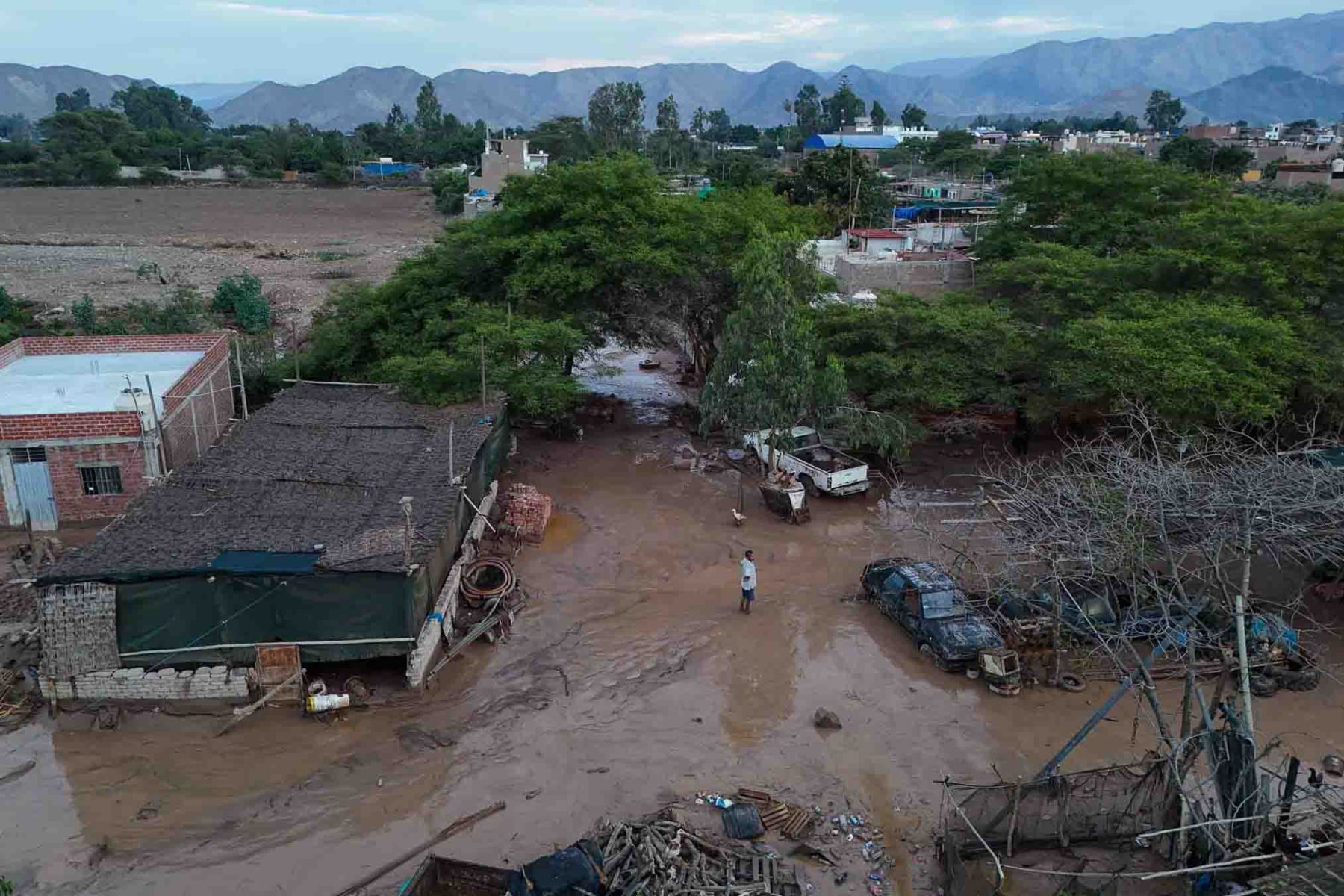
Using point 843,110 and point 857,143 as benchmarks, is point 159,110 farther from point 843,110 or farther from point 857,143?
point 857,143

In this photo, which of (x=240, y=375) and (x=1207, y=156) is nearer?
(x=240, y=375)

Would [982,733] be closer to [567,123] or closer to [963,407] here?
[963,407]

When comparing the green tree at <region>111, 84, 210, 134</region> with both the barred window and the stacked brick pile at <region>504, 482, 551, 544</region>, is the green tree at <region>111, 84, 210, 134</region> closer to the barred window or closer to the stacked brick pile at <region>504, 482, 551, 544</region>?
the barred window

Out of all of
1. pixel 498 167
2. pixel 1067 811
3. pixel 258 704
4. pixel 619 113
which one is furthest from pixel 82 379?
pixel 619 113

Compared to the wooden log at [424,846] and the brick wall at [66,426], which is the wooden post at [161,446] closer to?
the brick wall at [66,426]

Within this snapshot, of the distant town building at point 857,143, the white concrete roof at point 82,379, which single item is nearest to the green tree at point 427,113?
the distant town building at point 857,143
